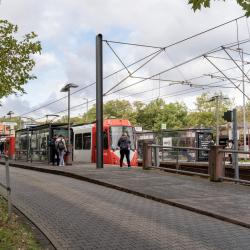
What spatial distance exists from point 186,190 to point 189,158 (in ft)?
30.1

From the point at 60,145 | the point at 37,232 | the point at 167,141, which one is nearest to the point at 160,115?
the point at 167,141

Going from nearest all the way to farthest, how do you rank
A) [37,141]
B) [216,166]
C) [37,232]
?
[37,232] → [216,166] → [37,141]

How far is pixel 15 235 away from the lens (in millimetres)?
7641

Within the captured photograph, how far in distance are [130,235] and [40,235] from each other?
4.81 ft

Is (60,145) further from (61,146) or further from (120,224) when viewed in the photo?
(120,224)

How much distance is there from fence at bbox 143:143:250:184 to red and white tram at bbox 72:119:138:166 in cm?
709

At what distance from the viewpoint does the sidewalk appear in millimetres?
10625

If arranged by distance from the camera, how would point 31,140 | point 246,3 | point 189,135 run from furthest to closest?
point 189,135 → point 31,140 → point 246,3

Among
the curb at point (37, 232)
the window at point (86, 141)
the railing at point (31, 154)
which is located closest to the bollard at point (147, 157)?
the curb at point (37, 232)

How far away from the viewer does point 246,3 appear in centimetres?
556

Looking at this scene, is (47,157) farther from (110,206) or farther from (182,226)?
(182,226)

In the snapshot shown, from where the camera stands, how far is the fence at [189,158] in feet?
51.7

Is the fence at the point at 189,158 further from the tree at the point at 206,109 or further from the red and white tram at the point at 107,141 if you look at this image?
the tree at the point at 206,109

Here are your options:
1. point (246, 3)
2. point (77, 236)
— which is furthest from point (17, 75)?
point (246, 3)
